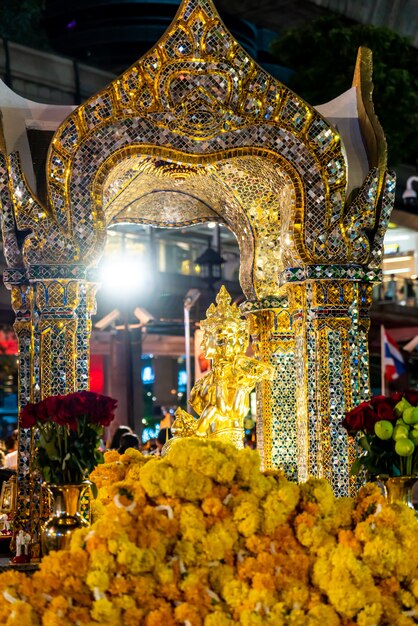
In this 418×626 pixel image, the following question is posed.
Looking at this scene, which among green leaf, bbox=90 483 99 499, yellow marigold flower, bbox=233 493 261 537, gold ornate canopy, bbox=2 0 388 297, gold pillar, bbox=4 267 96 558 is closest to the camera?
yellow marigold flower, bbox=233 493 261 537

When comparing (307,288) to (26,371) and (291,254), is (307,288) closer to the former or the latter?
(291,254)

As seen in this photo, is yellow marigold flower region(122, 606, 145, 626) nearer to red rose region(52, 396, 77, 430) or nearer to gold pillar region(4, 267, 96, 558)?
red rose region(52, 396, 77, 430)

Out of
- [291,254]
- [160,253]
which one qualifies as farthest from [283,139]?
[160,253]

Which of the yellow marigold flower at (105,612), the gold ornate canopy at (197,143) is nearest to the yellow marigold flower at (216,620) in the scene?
Result: the yellow marigold flower at (105,612)

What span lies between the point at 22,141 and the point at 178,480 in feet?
12.2

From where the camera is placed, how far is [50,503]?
740 cm

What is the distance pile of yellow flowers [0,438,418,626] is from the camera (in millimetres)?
4715

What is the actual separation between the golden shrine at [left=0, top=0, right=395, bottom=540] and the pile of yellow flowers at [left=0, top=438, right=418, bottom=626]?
2.60 metres

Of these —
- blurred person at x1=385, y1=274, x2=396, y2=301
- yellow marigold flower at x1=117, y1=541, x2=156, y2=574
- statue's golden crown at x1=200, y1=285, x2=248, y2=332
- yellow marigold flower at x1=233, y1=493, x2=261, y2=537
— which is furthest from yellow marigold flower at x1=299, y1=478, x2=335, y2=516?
blurred person at x1=385, y1=274, x2=396, y2=301

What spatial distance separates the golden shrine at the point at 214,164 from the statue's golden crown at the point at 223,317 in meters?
1.12

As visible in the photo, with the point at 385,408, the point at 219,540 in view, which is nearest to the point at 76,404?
the point at 385,408

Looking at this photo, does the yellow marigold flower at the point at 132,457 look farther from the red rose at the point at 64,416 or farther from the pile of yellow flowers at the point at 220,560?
the pile of yellow flowers at the point at 220,560

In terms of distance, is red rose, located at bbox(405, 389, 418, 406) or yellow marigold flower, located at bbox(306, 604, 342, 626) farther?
red rose, located at bbox(405, 389, 418, 406)

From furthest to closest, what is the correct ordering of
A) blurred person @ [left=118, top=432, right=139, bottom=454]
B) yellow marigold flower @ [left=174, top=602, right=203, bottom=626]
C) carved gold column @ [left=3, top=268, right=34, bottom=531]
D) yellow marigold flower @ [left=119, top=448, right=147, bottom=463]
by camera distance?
blurred person @ [left=118, top=432, right=139, bottom=454], carved gold column @ [left=3, top=268, right=34, bottom=531], yellow marigold flower @ [left=119, top=448, right=147, bottom=463], yellow marigold flower @ [left=174, top=602, right=203, bottom=626]
